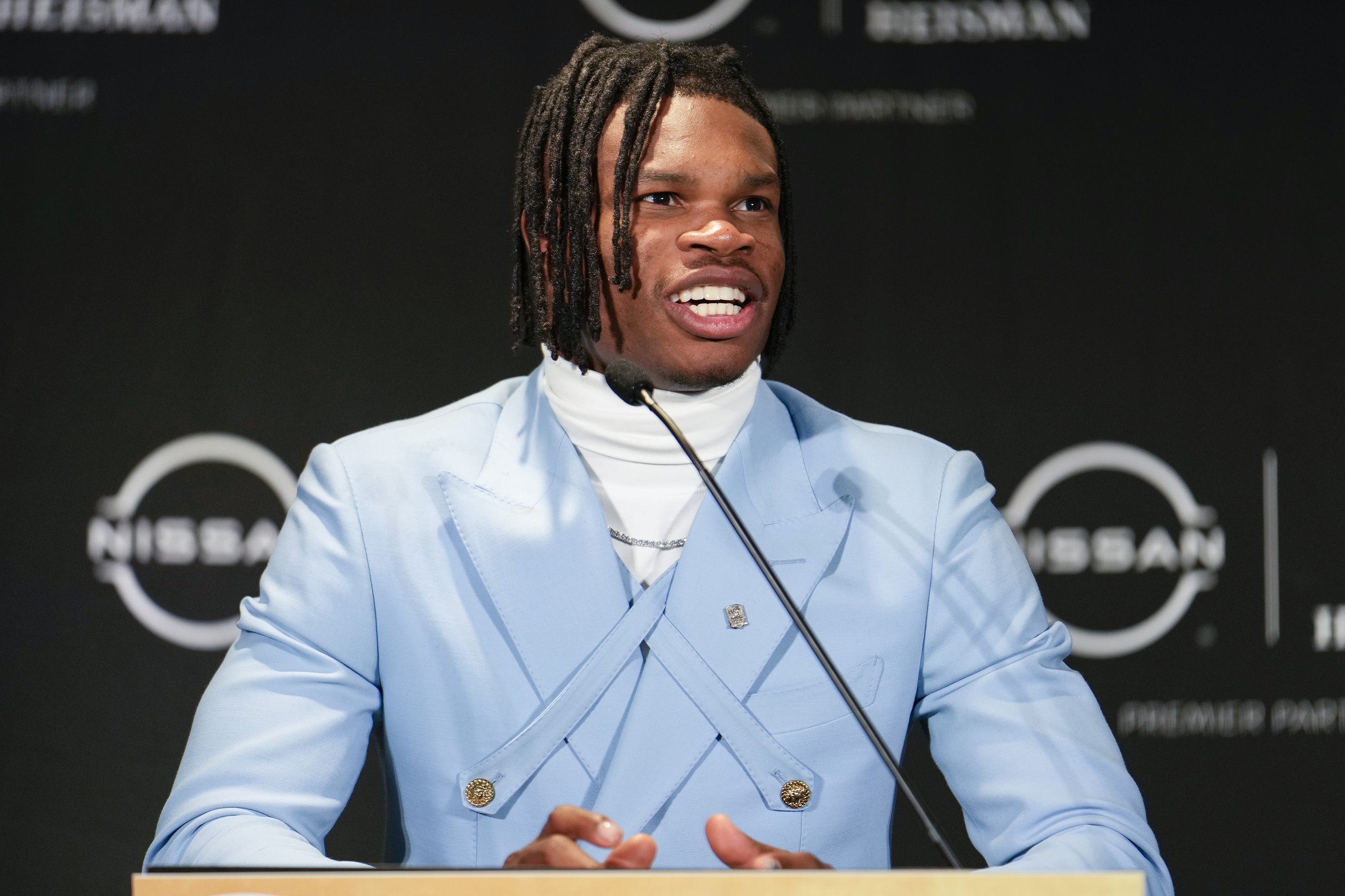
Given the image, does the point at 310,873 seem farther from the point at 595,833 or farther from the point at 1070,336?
the point at 1070,336

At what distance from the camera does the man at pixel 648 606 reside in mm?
1263

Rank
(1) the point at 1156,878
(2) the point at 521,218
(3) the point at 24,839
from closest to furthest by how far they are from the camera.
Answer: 1. (1) the point at 1156,878
2. (2) the point at 521,218
3. (3) the point at 24,839

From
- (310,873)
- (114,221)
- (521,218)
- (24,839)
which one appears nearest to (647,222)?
(521,218)

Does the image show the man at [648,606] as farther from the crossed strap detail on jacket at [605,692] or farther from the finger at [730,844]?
the finger at [730,844]

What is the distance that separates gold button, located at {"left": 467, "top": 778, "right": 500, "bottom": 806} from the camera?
1.27m

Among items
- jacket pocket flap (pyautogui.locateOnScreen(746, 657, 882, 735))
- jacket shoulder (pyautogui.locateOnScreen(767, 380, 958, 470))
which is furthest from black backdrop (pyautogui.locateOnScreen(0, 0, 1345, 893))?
jacket pocket flap (pyautogui.locateOnScreen(746, 657, 882, 735))

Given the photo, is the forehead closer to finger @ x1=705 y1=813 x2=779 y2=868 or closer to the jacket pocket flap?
the jacket pocket flap

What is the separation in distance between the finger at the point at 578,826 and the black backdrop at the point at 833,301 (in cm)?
132

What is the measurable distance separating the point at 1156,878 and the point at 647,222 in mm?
816

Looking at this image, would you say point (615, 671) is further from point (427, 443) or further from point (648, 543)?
point (427, 443)

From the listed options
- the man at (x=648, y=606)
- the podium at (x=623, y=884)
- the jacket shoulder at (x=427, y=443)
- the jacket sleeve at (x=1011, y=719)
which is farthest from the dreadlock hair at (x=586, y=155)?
the podium at (x=623, y=884)

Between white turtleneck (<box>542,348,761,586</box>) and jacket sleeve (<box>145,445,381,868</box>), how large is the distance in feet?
0.86

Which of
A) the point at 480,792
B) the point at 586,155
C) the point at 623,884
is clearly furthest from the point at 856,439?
the point at 623,884

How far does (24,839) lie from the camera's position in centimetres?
224
